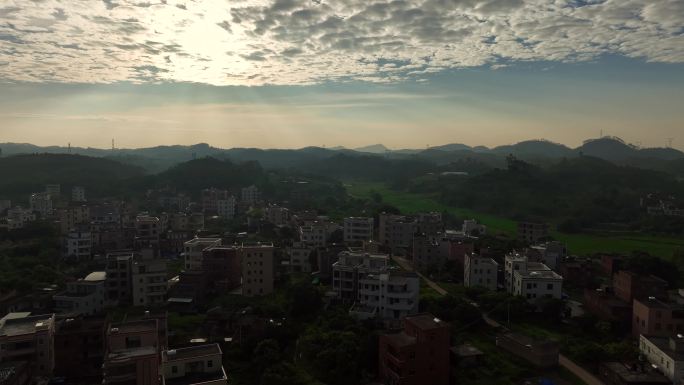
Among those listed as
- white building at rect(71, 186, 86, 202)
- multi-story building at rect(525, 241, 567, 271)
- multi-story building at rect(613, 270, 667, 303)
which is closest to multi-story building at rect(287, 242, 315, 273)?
multi-story building at rect(525, 241, 567, 271)

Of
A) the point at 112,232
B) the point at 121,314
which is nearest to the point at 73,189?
the point at 112,232

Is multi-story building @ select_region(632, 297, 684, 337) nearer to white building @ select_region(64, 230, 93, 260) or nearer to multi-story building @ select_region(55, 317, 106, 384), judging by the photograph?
multi-story building @ select_region(55, 317, 106, 384)

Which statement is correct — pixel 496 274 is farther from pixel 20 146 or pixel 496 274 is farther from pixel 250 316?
pixel 20 146

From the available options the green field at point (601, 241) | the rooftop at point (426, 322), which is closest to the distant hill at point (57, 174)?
the green field at point (601, 241)

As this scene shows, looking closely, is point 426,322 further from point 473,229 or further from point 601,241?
point 601,241

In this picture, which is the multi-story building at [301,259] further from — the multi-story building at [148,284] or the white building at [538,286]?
the white building at [538,286]

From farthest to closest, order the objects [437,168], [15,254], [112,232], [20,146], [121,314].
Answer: [20,146], [437,168], [112,232], [15,254], [121,314]

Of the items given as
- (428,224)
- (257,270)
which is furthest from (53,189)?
(257,270)

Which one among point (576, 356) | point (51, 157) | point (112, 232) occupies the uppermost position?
point (51, 157)
